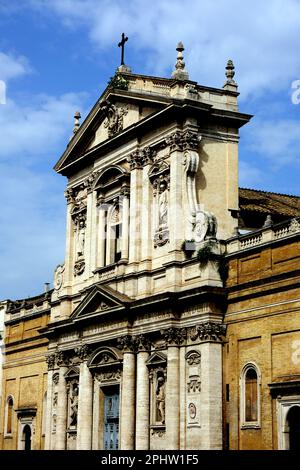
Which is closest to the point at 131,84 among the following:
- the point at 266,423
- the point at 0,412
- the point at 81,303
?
the point at 81,303

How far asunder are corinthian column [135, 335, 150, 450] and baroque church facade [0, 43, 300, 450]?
0.05m

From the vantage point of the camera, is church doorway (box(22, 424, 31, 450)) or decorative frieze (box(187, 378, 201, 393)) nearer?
decorative frieze (box(187, 378, 201, 393))

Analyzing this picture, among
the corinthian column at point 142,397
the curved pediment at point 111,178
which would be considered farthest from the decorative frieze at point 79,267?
the corinthian column at point 142,397

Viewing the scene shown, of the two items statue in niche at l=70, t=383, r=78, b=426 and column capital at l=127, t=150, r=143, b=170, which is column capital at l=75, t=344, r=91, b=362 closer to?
statue in niche at l=70, t=383, r=78, b=426

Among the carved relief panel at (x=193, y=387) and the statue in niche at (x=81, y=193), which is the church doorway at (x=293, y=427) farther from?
the statue in niche at (x=81, y=193)

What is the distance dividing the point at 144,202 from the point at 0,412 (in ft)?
55.3

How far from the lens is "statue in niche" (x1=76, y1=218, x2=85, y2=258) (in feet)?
138

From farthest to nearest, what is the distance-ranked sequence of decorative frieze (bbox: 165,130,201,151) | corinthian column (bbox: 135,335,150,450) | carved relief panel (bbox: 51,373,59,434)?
carved relief panel (bbox: 51,373,59,434) < decorative frieze (bbox: 165,130,201,151) < corinthian column (bbox: 135,335,150,450)

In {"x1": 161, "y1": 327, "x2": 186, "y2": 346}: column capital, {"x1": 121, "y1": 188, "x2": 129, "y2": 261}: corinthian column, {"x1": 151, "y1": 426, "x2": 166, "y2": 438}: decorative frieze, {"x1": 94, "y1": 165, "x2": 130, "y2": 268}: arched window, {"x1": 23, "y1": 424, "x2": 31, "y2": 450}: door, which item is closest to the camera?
{"x1": 161, "y1": 327, "x2": 186, "y2": 346}: column capital

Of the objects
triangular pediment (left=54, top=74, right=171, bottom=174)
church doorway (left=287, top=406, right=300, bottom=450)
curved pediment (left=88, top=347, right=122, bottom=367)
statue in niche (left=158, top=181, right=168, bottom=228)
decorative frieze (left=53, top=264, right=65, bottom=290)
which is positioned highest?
triangular pediment (left=54, top=74, right=171, bottom=174)

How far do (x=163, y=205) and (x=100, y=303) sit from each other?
16.6 ft

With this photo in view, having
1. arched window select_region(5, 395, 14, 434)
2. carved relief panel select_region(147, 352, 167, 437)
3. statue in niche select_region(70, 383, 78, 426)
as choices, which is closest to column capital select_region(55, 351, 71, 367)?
statue in niche select_region(70, 383, 78, 426)

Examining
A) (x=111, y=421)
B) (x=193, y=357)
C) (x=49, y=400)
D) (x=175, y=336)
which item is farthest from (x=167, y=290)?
(x=49, y=400)
